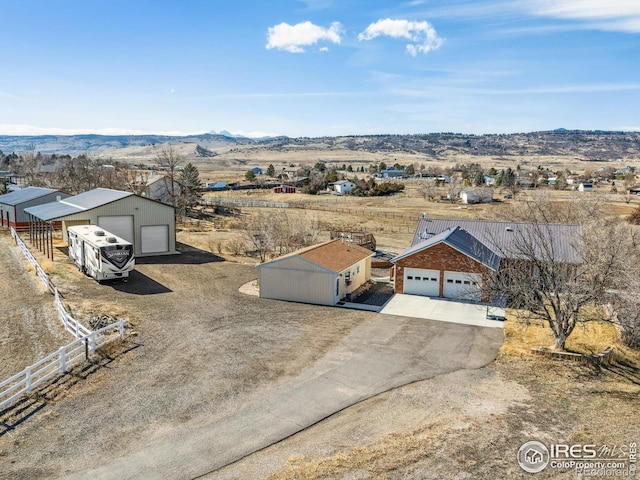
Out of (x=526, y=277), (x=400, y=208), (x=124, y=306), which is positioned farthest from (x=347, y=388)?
(x=400, y=208)

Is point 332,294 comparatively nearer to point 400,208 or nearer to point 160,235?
point 160,235

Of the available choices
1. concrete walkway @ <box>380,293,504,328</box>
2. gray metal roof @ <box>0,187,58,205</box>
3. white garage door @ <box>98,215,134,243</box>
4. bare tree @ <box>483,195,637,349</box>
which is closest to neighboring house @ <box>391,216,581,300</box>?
concrete walkway @ <box>380,293,504,328</box>

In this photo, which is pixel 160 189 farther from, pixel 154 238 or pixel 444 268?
pixel 444 268

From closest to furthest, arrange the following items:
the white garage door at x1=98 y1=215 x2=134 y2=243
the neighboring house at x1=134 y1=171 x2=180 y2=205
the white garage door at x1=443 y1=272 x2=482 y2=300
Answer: the white garage door at x1=443 y1=272 x2=482 y2=300
the white garage door at x1=98 y1=215 x2=134 y2=243
the neighboring house at x1=134 y1=171 x2=180 y2=205

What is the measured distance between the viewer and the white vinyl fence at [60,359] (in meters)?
15.1

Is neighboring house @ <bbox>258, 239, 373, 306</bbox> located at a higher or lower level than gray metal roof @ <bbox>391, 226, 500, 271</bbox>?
lower

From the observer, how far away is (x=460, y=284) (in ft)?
94.4

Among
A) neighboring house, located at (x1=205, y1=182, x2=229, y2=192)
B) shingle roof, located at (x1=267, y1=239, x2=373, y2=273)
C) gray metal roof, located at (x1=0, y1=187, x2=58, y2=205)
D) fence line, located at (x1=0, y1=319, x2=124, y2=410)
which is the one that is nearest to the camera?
fence line, located at (x1=0, y1=319, x2=124, y2=410)

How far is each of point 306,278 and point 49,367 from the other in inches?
529

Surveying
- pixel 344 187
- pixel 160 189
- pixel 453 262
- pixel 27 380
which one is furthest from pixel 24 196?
pixel 344 187

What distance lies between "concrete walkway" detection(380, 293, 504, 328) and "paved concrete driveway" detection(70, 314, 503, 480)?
0.90 metres

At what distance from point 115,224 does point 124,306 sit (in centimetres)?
1436

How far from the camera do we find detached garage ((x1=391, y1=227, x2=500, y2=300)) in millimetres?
28359

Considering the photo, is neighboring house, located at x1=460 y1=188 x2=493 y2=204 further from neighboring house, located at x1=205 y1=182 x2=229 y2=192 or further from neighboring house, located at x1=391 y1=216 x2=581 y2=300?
neighboring house, located at x1=391 y1=216 x2=581 y2=300
